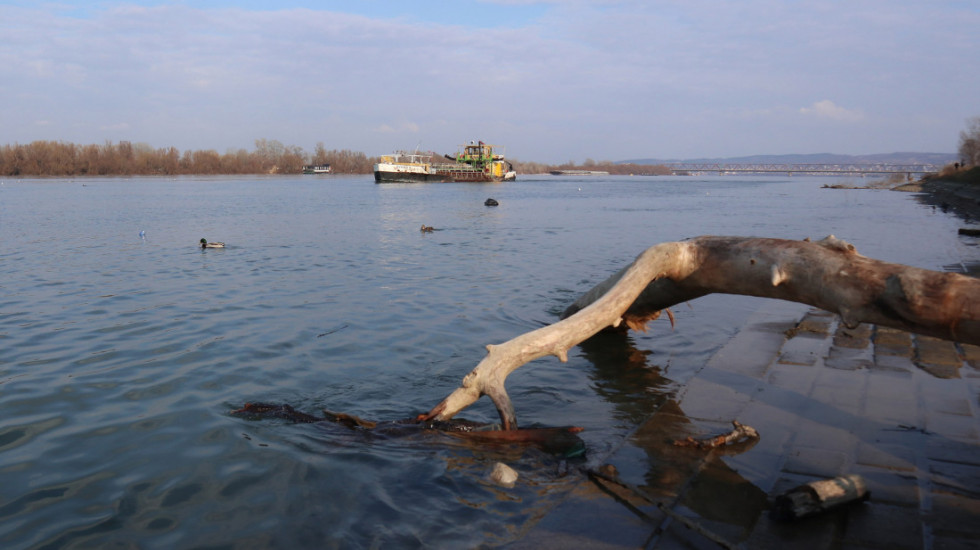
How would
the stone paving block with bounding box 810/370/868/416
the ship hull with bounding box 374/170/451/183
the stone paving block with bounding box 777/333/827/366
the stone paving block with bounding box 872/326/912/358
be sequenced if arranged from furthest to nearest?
the ship hull with bounding box 374/170/451/183 < the stone paving block with bounding box 872/326/912/358 < the stone paving block with bounding box 777/333/827/366 < the stone paving block with bounding box 810/370/868/416

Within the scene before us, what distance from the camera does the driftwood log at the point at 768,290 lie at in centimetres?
427

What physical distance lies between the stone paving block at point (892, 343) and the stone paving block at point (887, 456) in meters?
3.19

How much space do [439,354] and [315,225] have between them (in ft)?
72.1

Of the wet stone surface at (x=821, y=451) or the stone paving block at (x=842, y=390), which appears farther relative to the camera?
the stone paving block at (x=842, y=390)

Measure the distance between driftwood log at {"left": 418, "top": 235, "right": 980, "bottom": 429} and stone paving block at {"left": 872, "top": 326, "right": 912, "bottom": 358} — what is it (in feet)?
9.37

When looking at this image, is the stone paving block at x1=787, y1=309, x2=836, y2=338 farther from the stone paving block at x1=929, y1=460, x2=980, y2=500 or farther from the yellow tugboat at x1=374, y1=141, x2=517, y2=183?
the yellow tugboat at x1=374, y1=141, x2=517, y2=183

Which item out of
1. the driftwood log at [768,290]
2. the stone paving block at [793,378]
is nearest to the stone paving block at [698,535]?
the driftwood log at [768,290]

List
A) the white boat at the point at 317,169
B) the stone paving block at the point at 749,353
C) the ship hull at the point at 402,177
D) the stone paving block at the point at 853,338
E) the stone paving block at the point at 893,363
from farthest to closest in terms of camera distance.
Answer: the white boat at the point at 317,169 < the ship hull at the point at 402,177 < the stone paving block at the point at 853,338 < the stone paving block at the point at 749,353 < the stone paving block at the point at 893,363

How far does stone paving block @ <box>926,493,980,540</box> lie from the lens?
3750 mm

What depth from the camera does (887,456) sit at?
488cm

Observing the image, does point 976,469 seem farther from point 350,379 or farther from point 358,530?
point 350,379

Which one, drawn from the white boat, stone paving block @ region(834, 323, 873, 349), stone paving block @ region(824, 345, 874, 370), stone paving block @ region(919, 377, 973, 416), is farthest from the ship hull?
stone paving block @ region(919, 377, 973, 416)

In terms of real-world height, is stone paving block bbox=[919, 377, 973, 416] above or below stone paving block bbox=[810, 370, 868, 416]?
above

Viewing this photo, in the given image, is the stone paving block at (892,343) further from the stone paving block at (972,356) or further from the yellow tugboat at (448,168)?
the yellow tugboat at (448,168)
